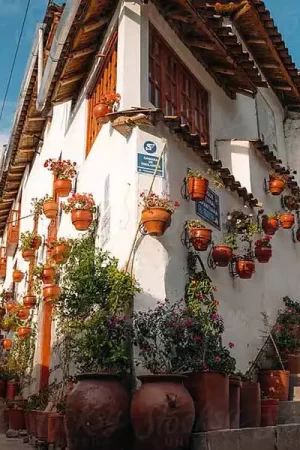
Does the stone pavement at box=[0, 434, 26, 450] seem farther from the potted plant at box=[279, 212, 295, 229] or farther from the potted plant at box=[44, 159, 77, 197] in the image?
the potted plant at box=[279, 212, 295, 229]

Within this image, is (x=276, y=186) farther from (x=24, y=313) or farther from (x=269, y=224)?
(x=24, y=313)

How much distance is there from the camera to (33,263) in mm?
12133

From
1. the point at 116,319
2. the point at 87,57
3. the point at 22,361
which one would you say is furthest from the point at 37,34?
the point at 116,319

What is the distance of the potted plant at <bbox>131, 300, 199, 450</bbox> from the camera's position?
16.6 feet

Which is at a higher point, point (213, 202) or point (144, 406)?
point (213, 202)

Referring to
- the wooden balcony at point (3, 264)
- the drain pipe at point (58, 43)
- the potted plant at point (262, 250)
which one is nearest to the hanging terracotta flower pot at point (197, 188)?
the potted plant at point (262, 250)

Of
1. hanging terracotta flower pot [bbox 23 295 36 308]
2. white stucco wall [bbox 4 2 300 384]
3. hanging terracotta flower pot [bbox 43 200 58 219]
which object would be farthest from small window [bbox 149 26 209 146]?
hanging terracotta flower pot [bbox 23 295 36 308]

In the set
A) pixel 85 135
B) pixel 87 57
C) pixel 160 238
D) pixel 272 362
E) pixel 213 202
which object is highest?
pixel 87 57

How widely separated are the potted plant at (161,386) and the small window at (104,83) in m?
3.77

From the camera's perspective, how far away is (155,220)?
646 cm

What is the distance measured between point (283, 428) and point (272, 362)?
7.64 ft

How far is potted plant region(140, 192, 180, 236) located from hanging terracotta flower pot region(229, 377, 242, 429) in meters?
1.94

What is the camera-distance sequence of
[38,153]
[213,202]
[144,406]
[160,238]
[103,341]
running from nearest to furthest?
[144,406] → [103,341] → [160,238] → [213,202] → [38,153]

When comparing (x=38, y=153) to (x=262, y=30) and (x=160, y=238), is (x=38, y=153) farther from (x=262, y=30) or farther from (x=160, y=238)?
(x=160, y=238)
